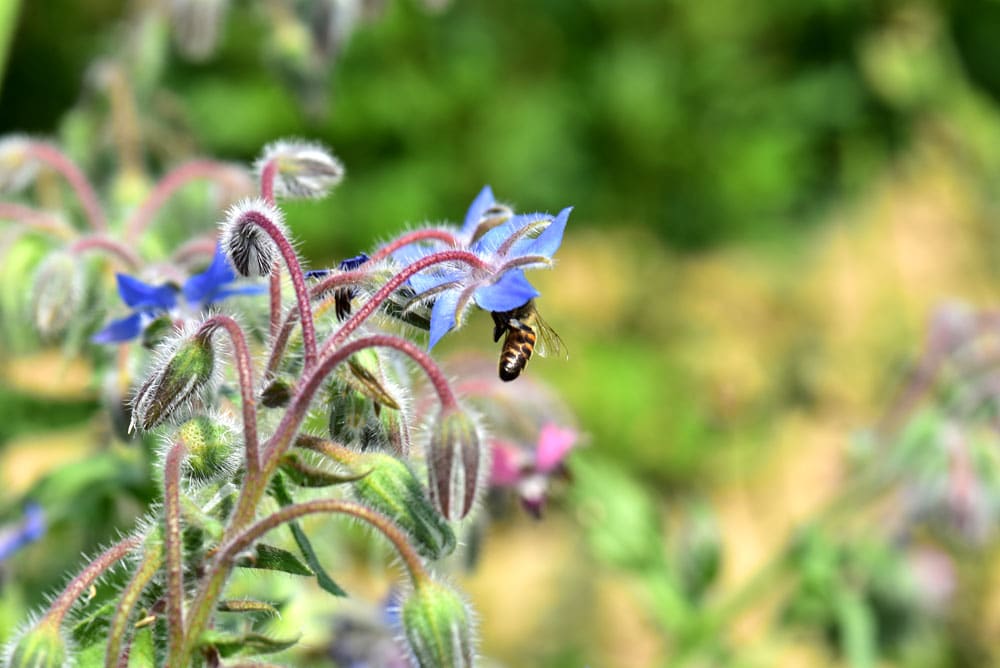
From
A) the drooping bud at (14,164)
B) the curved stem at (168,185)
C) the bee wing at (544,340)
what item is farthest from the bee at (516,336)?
the drooping bud at (14,164)

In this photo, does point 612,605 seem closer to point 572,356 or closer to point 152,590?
point 572,356

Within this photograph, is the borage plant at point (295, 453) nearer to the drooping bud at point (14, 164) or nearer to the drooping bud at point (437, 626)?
the drooping bud at point (437, 626)

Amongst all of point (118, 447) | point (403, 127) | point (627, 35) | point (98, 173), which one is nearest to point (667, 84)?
point (627, 35)

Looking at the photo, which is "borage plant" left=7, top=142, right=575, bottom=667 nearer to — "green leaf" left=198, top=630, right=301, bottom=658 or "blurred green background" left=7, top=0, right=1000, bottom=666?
"green leaf" left=198, top=630, right=301, bottom=658

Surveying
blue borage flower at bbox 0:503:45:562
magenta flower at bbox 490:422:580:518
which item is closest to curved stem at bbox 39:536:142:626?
blue borage flower at bbox 0:503:45:562

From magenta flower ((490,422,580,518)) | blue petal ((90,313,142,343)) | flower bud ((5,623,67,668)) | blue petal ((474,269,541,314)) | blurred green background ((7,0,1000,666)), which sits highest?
blurred green background ((7,0,1000,666))

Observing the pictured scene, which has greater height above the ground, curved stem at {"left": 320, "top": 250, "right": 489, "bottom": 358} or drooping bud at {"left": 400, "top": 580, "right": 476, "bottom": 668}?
curved stem at {"left": 320, "top": 250, "right": 489, "bottom": 358}
